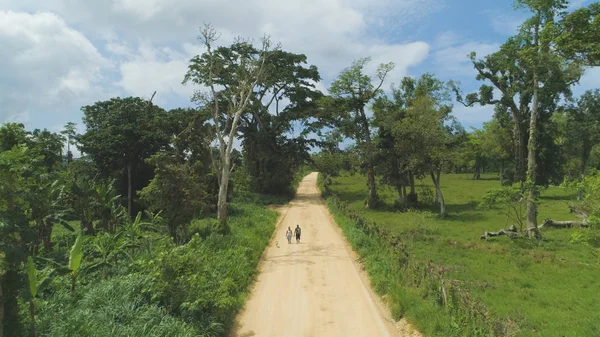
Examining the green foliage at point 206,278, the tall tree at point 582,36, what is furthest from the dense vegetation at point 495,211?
the green foliage at point 206,278

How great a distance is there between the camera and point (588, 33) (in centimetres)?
1092

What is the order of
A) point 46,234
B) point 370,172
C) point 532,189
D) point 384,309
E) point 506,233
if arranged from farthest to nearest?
1. point 370,172
2. point 506,233
3. point 532,189
4. point 46,234
5. point 384,309

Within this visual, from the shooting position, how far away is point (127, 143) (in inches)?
1490

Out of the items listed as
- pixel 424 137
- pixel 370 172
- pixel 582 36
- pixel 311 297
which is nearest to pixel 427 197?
pixel 370 172

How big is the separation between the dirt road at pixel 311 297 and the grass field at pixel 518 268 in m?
1.63

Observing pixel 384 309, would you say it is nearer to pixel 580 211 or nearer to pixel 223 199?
pixel 580 211

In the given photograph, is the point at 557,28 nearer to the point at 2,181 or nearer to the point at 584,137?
the point at 2,181

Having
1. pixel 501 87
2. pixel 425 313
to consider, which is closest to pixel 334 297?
pixel 425 313

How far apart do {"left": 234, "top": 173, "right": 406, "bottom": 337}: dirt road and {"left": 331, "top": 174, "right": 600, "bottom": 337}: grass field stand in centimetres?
163

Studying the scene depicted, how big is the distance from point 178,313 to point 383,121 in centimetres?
3041

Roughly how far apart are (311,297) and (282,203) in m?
29.7

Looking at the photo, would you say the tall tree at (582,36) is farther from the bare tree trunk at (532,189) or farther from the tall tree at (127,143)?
the tall tree at (127,143)

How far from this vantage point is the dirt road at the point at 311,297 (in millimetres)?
12586

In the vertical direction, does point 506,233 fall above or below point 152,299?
below
